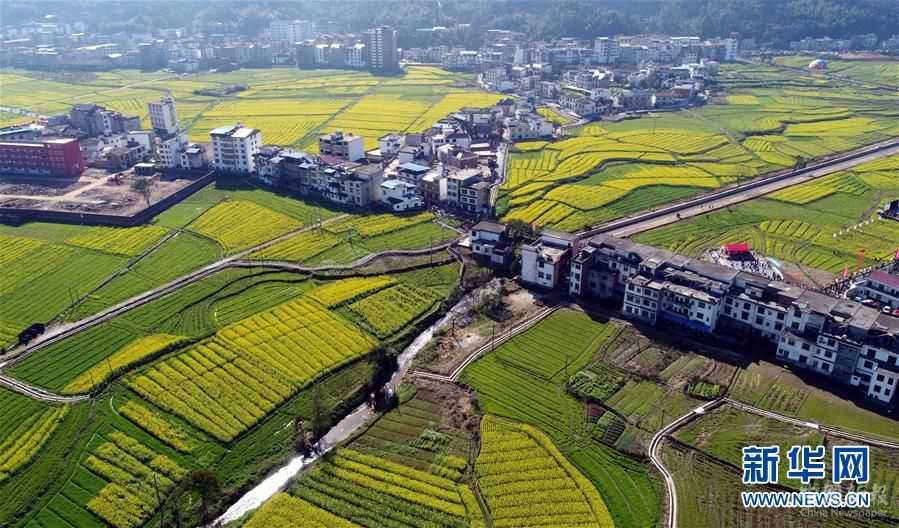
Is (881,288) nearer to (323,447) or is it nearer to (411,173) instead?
(323,447)

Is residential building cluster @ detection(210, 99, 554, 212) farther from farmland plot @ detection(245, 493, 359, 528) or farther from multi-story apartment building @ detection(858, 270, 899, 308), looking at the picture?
farmland plot @ detection(245, 493, 359, 528)

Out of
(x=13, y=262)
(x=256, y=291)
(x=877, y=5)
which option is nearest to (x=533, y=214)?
(x=256, y=291)

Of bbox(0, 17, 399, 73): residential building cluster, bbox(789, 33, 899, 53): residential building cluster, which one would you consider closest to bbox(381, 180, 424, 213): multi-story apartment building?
bbox(0, 17, 399, 73): residential building cluster

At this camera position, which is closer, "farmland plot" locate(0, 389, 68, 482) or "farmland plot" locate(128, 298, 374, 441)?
"farmland plot" locate(0, 389, 68, 482)

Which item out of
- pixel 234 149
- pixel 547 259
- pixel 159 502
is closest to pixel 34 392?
pixel 159 502

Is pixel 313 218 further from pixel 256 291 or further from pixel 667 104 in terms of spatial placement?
pixel 667 104

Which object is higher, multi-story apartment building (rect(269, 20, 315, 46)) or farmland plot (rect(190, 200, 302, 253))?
multi-story apartment building (rect(269, 20, 315, 46))
